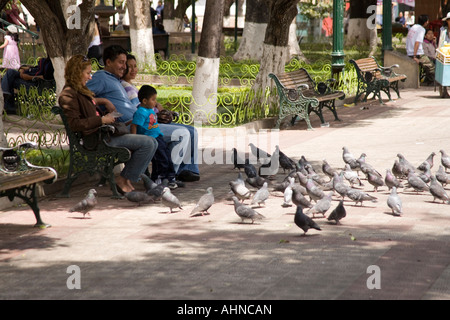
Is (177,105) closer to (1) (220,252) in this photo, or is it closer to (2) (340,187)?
(2) (340,187)

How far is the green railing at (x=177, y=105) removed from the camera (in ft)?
36.0

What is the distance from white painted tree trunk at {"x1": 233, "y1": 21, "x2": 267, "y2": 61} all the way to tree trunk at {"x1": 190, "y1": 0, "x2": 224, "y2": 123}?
1156 cm

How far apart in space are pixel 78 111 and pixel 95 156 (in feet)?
1.94

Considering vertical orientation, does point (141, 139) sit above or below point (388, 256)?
above

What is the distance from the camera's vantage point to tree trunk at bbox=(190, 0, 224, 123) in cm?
1414

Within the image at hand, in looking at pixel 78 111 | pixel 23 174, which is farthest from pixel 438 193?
pixel 23 174

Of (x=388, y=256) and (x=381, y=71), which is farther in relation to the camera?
(x=381, y=71)

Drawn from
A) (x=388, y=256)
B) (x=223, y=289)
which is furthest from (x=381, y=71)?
(x=223, y=289)

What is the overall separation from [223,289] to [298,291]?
0.55 meters

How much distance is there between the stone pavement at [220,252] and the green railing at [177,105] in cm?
142

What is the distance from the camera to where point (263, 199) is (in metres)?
8.47

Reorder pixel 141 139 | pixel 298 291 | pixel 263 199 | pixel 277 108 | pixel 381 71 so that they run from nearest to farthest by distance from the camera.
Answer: pixel 298 291, pixel 263 199, pixel 141 139, pixel 277 108, pixel 381 71

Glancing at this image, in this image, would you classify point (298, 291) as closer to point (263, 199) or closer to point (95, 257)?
point (95, 257)

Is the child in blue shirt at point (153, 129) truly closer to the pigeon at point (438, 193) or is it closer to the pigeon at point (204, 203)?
the pigeon at point (204, 203)
